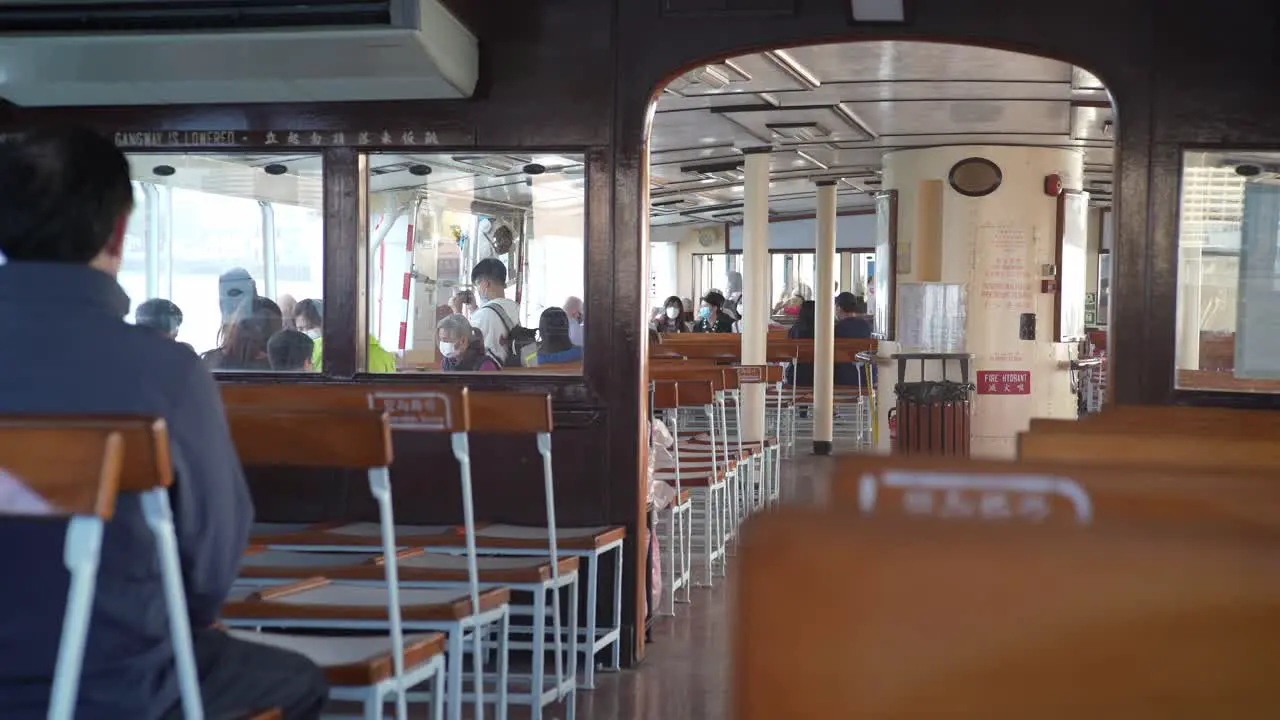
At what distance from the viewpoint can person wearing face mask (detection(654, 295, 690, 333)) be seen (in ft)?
57.9

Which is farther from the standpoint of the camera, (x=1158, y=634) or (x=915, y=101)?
(x=915, y=101)

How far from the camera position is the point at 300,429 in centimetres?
247

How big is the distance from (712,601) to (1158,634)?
546 centimetres

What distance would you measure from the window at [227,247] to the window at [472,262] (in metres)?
0.29

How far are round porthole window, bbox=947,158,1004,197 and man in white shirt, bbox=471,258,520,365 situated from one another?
671cm

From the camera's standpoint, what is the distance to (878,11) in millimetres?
4738

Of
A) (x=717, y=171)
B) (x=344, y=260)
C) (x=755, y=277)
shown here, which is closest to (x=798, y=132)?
(x=755, y=277)

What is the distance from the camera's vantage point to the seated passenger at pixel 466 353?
17.4 feet

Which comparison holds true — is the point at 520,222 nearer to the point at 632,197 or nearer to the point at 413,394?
the point at 632,197

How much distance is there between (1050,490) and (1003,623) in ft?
1.24

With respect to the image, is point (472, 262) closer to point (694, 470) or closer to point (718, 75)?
point (694, 470)

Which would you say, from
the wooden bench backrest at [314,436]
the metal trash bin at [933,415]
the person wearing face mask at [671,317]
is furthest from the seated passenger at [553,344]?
the person wearing face mask at [671,317]

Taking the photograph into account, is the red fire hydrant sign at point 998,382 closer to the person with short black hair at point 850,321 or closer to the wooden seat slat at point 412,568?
the person with short black hair at point 850,321

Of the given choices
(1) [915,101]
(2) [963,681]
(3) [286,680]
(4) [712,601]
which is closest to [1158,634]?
(2) [963,681]
